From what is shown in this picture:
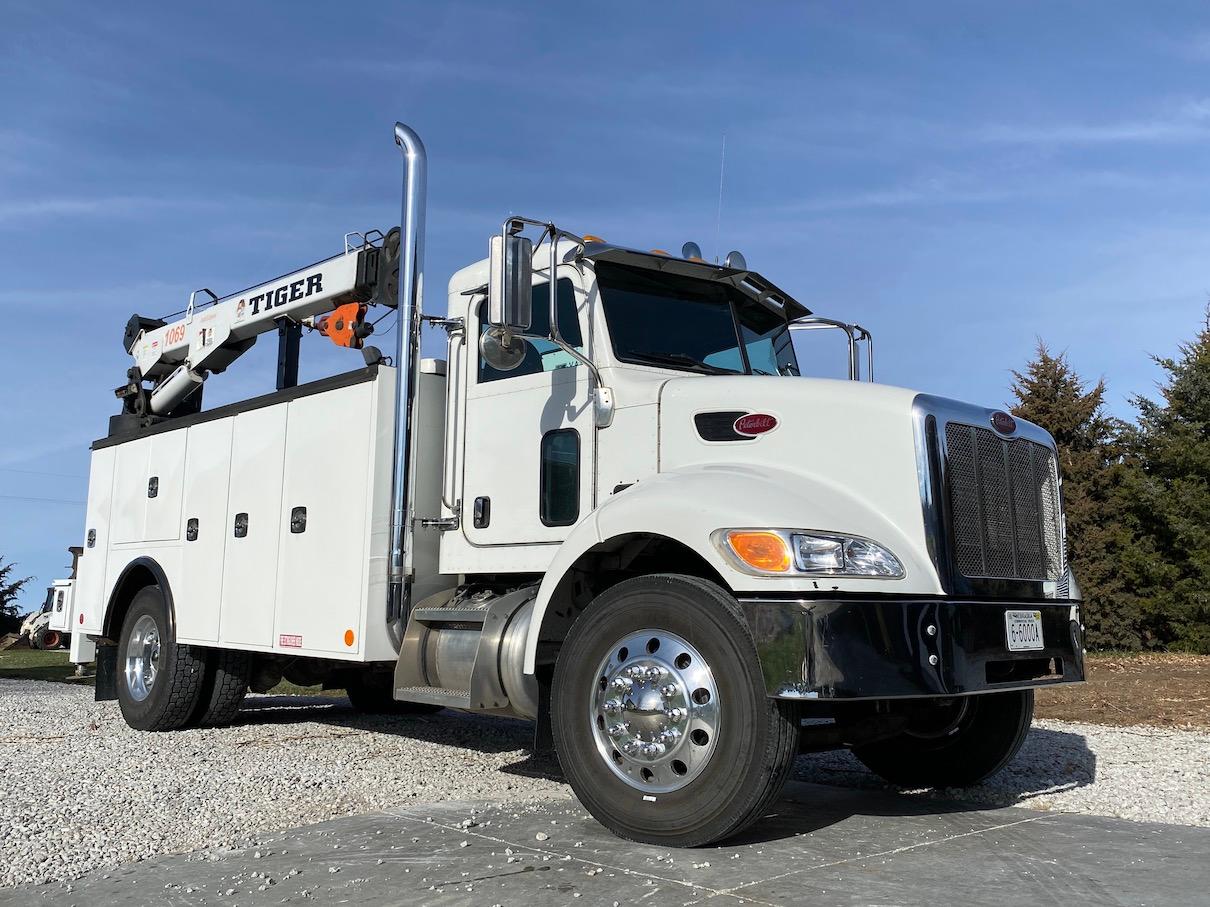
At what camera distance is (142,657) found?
9.03 metres

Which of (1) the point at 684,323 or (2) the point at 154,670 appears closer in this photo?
(1) the point at 684,323

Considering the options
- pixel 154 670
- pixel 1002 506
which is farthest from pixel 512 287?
pixel 154 670

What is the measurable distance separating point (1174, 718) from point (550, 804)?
6.81 metres

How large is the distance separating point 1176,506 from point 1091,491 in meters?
2.38

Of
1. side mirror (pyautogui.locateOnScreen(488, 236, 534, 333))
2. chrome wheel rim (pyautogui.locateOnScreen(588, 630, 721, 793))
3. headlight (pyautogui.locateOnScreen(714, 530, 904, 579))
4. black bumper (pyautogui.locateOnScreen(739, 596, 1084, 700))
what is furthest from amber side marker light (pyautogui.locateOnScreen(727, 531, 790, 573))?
side mirror (pyautogui.locateOnScreen(488, 236, 534, 333))

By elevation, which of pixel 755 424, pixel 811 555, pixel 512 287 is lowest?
pixel 811 555

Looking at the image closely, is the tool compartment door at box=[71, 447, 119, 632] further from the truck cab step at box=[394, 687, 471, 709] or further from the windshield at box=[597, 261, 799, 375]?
the windshield at box=[597, 261, 799, 375]

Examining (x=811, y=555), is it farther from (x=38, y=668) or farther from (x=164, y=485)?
(x=38, y=668)

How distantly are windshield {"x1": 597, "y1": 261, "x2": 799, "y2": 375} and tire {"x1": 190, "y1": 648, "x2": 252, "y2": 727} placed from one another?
463 centimetres

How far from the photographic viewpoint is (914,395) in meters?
4.83

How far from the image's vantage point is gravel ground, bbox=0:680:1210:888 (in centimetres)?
493

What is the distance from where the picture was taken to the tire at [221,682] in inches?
338

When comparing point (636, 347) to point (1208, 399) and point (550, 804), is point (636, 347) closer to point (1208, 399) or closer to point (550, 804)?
point (550, 804)

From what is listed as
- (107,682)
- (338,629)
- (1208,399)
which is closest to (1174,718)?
(338,629)
